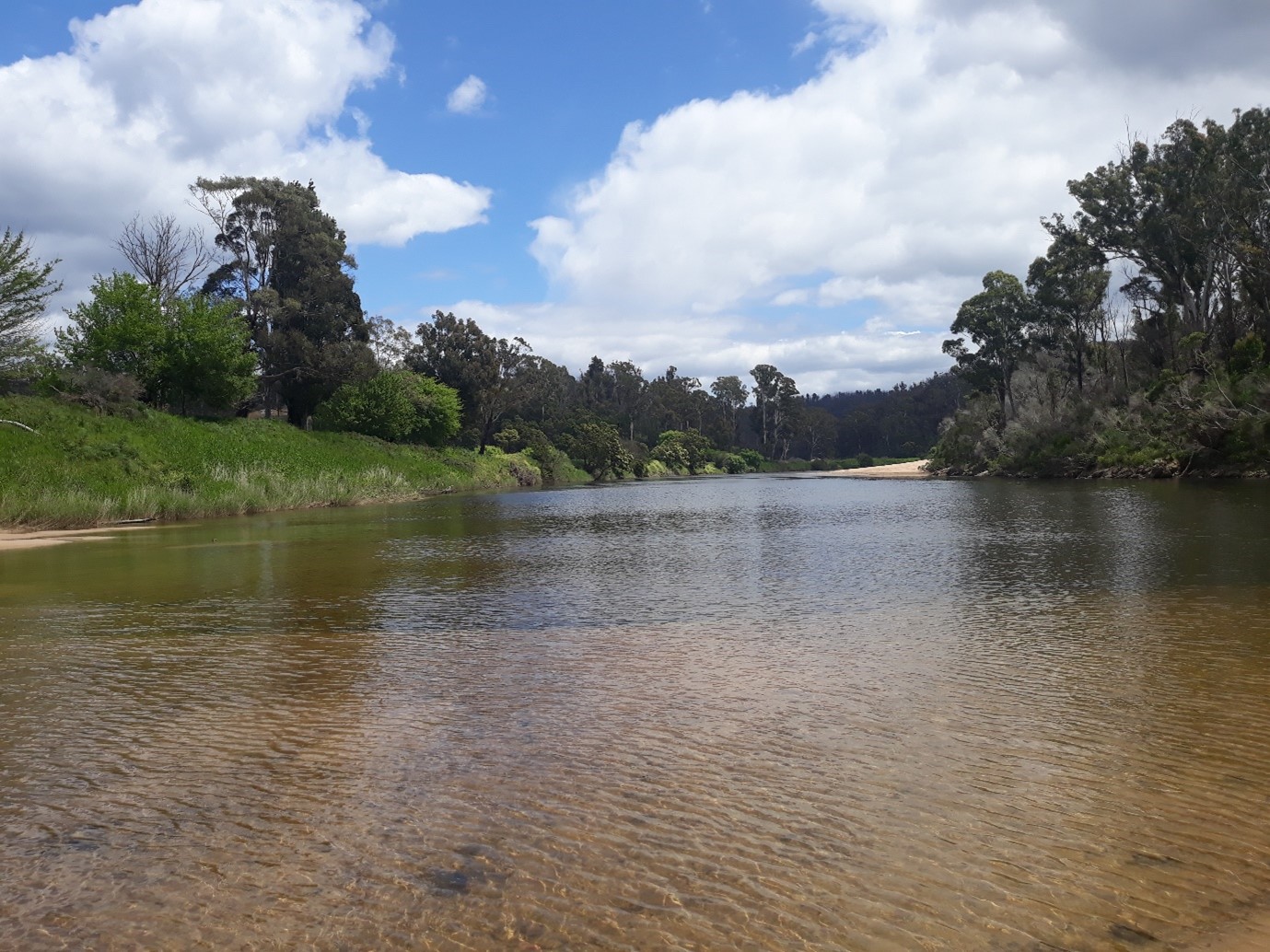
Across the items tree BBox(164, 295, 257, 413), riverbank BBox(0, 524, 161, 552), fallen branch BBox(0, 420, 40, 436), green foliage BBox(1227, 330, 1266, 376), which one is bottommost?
riverbank BBox(0, 524, 161, 552)

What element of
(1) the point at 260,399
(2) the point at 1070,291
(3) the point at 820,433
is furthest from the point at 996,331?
(3) the point at 820,433

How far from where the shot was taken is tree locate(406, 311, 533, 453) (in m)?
67.2

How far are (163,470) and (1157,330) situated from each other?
167 feet

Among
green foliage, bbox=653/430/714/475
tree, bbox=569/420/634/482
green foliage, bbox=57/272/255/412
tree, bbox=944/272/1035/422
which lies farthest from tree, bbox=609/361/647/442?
green foliage, bbox=57/272/255/412

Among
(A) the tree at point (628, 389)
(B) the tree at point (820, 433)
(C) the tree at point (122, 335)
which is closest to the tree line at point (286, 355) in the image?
→ (C) the tree at point (122, 335)

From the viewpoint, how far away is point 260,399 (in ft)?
186

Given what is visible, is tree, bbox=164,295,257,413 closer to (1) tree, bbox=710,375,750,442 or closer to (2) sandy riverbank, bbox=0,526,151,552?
(2) sandy riverbank, bbox=0,526,151,552

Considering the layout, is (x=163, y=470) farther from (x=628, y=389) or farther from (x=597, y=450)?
(x=628, y=389)

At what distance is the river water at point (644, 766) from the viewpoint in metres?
3.31

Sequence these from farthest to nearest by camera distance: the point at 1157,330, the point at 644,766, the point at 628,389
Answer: the point at 628,389 → the point at 1157,330 → the point at 644,766

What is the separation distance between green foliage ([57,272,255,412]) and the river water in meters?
35.1

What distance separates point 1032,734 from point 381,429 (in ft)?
178

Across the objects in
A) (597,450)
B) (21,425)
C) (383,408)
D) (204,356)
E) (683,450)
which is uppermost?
(204,356)

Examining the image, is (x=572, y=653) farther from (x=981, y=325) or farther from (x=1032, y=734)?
(x=981, y=325)
